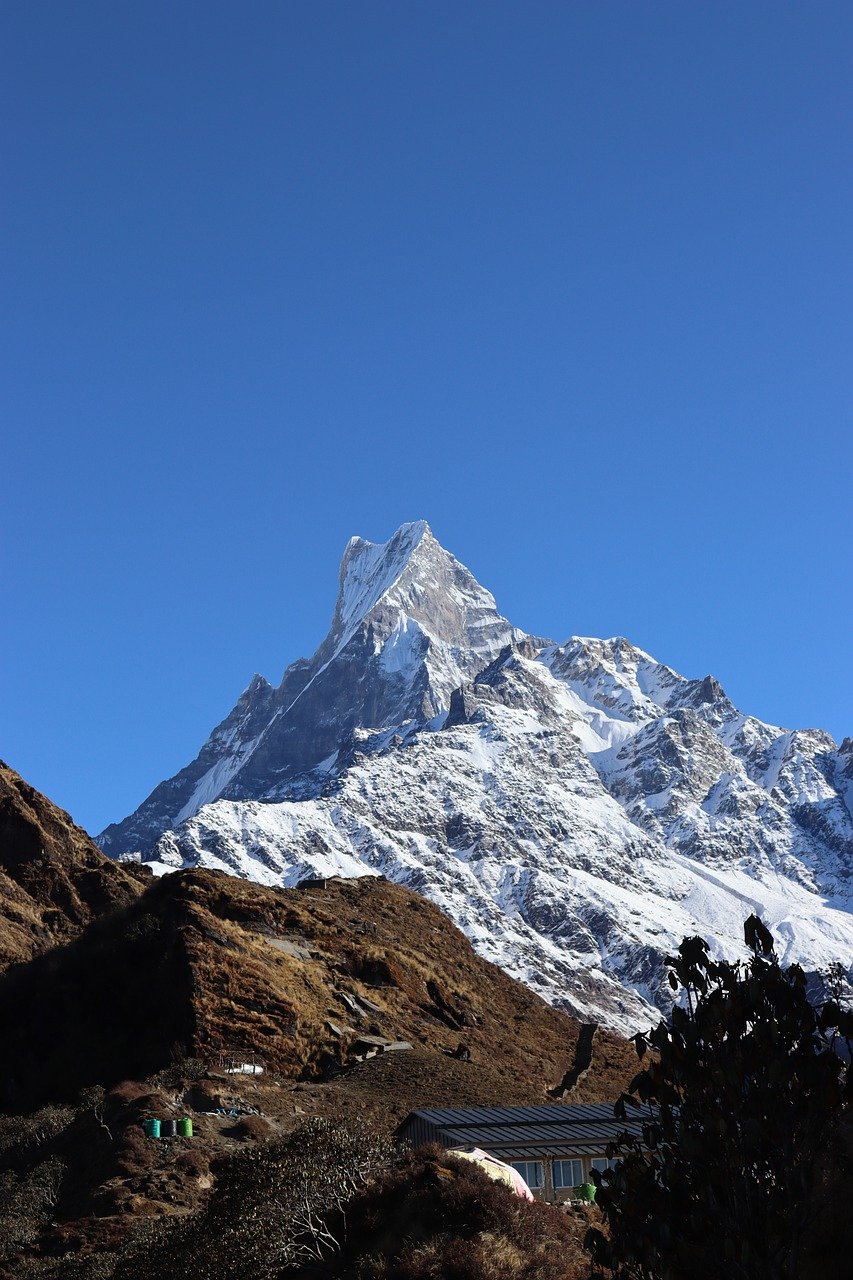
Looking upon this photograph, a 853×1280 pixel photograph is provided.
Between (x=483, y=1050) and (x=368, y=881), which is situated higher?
(x=368, y=881)

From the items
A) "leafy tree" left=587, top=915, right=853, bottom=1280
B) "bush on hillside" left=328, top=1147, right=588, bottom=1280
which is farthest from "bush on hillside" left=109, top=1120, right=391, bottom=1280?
"leafy tree" left=587, top=915, right=853, bottom=1280

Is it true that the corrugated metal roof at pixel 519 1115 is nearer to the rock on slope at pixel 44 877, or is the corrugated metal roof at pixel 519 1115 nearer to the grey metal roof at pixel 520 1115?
the grey metal roof at pixel 520 1115

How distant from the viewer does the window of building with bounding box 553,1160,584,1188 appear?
129 ft

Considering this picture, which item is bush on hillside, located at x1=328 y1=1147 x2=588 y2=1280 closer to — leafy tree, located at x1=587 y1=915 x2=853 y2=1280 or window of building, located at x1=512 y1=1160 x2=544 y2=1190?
window of building, located at x1=512 y1=1160 x2=544 y2=1190

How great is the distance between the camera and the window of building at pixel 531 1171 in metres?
38.7

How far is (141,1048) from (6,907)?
20.8 metres

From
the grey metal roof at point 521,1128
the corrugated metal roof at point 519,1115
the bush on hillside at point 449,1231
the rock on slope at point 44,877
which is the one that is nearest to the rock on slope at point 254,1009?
the corrugated metal roof at point 519,1115

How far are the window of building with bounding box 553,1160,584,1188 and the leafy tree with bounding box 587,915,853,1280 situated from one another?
20774mm

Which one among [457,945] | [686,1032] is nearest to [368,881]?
[457,945]

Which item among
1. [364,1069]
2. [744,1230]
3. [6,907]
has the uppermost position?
[6,907]

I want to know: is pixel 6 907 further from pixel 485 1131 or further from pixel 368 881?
pixel 485 1131

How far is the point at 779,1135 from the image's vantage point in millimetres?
18125

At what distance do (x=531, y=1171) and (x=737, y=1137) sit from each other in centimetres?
2225

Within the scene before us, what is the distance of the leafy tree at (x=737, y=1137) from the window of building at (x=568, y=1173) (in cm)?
2077
